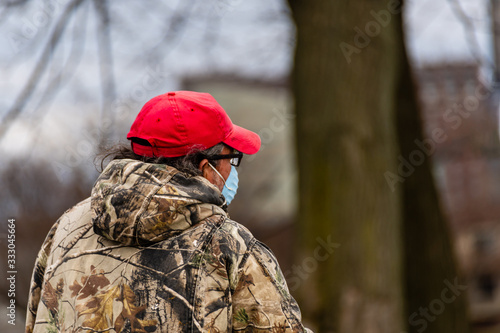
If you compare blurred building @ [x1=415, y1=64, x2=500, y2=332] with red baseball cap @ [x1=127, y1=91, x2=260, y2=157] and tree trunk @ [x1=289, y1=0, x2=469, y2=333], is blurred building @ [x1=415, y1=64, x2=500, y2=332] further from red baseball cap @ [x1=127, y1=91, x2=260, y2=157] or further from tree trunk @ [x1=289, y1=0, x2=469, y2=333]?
red baseball cap @ [x1=127, y1=91, x2=260, y2=157]

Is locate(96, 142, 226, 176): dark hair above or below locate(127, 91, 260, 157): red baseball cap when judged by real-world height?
below

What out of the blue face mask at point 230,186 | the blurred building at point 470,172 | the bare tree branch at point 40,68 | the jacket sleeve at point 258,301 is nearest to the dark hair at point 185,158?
the blue face mask at point 230,186

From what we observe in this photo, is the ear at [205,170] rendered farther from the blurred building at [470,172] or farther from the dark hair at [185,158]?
the blurred building at [470,172]

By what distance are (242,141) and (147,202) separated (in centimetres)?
49

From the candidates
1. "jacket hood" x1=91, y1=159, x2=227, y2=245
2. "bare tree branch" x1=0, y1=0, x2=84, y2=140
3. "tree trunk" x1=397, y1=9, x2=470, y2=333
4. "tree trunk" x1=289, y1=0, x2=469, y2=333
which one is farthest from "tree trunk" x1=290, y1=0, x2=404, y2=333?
"jacket hood" x1=91, y1=159, x2=227, y2=245

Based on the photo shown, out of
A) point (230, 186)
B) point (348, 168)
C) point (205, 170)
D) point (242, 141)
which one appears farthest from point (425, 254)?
point (205, 170)

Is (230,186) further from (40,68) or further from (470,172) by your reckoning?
(470,172)

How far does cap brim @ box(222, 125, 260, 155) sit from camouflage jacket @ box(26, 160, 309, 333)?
24 cm

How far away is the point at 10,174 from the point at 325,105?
10.1 ft

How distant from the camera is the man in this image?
5.40 feet

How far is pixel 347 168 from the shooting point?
211 inches

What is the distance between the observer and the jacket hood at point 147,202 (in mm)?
1646

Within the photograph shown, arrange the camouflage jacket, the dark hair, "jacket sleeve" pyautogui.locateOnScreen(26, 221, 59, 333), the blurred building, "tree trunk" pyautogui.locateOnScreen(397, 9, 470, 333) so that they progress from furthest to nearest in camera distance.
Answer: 1. the blurred building
2. "tree trunk" pyautogui.locateOnScreen(397, 9, 470, 333)
3. "jacket sleeve" pyautogui.locateOnScreen(26, 221, 59, 333)
4. the dark hair
5. the camouflage jacket

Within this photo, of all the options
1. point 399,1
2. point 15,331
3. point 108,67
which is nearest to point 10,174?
point 108,67
